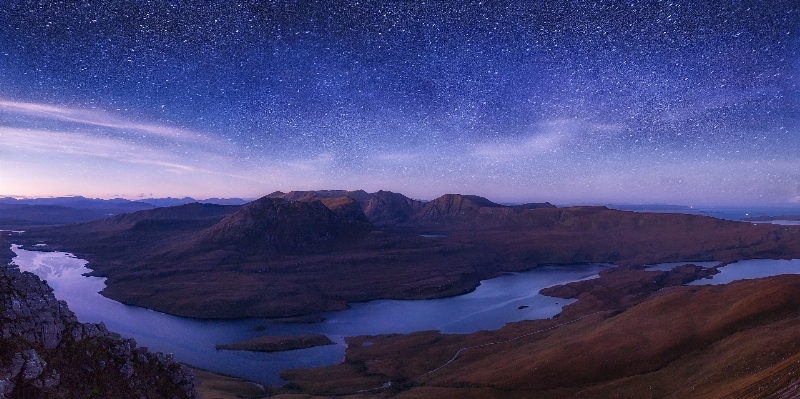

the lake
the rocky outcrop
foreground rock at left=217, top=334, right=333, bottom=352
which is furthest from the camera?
foreground rock at left=217, top=334, right=333, bottom=352

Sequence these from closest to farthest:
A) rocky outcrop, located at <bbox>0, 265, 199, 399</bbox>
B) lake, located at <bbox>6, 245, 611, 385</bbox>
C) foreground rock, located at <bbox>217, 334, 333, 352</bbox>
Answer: rocky outcrop, located at <bbox>0, 265, 199, 399</bbox>, lake, located at <bbox>6, 245, 611, 385</bbox>, foreground rock, located at <bbox>217, 334, 333, 352</bbox>

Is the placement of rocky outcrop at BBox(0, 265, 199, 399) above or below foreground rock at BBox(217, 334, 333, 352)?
above

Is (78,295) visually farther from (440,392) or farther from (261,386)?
(440,392)

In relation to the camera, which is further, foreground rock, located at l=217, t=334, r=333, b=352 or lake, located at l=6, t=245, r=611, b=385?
foreground rock, located at l=217, t=334, r=333, b=352

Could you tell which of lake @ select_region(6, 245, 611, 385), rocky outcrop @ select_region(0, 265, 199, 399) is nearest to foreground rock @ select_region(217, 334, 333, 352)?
lake @ select_region(6, 245, 611, 385)

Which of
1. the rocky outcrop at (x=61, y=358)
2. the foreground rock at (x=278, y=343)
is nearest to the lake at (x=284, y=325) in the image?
the foreground rock at (x=278, y=343)

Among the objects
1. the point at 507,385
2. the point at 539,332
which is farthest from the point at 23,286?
the point at 539,332

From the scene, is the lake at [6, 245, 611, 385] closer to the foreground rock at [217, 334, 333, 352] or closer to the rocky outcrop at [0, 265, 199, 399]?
the foreground rock at [217, 334, 333, 352]
